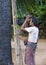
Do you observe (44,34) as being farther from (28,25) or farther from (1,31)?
(1,31)

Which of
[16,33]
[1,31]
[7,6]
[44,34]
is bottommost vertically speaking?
[44,34]

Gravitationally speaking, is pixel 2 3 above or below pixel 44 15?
above

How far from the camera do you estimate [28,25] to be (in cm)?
633

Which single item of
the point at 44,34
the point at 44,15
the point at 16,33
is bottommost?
the point at 44,34

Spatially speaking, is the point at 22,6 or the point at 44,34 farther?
the point at 44,34

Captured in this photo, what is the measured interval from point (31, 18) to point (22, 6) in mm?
1732

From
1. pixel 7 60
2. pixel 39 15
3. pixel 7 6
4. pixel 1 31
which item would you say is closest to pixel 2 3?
pixel 7 6

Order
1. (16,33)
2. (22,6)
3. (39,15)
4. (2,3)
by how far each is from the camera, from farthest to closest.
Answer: (39,15), (22,6), (16,33), (2,3)

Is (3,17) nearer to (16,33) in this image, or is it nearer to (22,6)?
(16,33)

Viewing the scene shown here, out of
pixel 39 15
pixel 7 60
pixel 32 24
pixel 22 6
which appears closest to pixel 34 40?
pixel 32 24

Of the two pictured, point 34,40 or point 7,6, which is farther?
point 34,40

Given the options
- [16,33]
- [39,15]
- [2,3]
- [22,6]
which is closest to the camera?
[2,3]

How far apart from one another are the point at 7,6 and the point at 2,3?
3.0 inches

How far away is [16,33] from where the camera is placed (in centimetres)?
607
